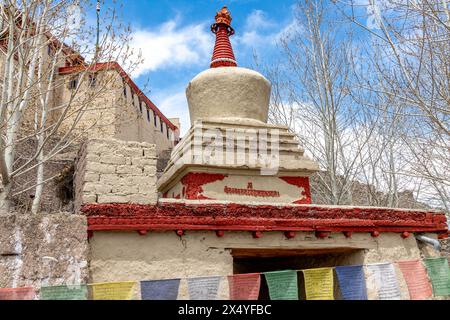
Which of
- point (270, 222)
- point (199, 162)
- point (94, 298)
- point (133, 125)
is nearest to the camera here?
point (94, 298)

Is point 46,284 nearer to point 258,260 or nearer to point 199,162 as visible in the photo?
point 199,162

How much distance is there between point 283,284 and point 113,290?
216cm

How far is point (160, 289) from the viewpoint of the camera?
5145 mm

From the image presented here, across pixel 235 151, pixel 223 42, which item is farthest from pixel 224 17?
pixel 235 151

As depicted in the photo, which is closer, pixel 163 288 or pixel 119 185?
pixel 163 288

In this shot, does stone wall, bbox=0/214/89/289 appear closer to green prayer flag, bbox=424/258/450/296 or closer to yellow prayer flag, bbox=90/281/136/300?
yellow prayer flag, bbox=90/281/136/300

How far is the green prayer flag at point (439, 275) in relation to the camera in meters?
6.36

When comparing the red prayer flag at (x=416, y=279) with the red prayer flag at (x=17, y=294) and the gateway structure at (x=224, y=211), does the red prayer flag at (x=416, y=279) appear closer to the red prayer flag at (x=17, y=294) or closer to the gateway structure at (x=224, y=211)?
the gateway structure at (x=224, y=211)

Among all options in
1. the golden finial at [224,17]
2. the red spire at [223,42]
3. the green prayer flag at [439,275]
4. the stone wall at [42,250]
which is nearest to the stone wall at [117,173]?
the stone wall at [42,250]

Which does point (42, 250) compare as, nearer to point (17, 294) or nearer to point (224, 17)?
point (17, 294)

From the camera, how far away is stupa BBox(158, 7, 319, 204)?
25.7ft

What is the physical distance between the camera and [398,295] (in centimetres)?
621

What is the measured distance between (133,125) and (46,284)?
1153 inches
